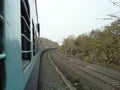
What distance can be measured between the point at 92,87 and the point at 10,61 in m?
10.1

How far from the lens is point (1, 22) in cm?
188

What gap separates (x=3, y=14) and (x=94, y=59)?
92.3 feet

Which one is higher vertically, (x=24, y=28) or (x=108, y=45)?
(x=108, y=45)

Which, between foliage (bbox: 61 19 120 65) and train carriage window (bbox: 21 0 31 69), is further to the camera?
foliage (bbox: 61 19 120 65)

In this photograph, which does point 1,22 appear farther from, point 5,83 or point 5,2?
point 5,83

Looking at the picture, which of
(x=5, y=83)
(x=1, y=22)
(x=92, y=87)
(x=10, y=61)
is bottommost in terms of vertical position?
(x=92, y=87)

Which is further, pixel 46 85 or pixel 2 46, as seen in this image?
pixel 46 85

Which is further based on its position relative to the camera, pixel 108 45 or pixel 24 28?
pixel 108 45

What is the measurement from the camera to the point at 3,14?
6.26 ft

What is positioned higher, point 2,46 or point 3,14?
point 3,14

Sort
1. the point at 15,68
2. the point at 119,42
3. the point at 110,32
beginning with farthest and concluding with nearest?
the point at 110,32, the point at 119,42, the point at 15,68

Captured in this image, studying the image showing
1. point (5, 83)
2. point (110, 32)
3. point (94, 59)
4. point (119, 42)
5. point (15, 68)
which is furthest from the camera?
point (94, 59)

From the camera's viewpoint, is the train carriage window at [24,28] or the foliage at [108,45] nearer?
the train carriage window at [24,28]

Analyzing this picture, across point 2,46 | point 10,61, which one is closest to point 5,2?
point 2,46
